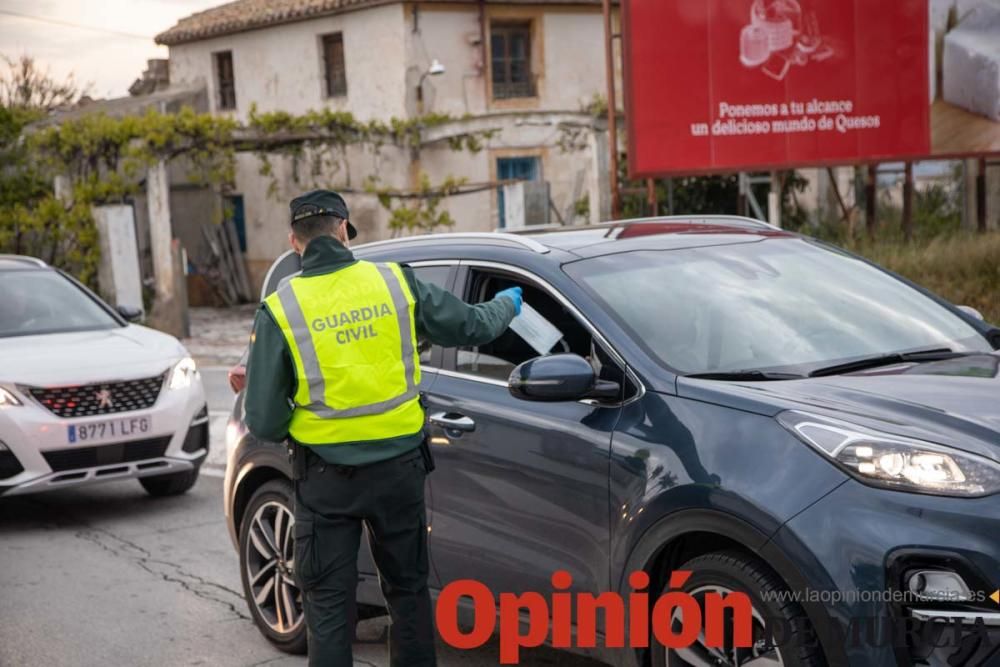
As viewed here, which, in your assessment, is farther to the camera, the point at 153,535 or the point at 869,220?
the point at 869,220

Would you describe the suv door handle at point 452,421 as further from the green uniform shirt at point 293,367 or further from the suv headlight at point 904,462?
the suv headlight at point 904,462

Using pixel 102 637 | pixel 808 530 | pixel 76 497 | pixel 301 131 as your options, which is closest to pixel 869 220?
pixel 301 131

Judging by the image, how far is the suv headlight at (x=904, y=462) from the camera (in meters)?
3.67

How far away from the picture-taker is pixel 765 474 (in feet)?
12.8

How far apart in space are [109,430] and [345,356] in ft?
16.1

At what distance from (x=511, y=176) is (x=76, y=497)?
20585 mm

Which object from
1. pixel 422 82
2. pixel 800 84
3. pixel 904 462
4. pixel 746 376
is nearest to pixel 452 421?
pixel 746 376

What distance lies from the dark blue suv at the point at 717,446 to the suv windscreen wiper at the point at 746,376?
0.06 ft

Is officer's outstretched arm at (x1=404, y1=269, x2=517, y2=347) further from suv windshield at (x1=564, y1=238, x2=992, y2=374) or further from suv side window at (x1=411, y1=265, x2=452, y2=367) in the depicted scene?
suv side window at (x1=411, y1=265, x2=452, y2=367)

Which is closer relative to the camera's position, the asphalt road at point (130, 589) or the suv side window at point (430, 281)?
the suv side window at point (430, 281)

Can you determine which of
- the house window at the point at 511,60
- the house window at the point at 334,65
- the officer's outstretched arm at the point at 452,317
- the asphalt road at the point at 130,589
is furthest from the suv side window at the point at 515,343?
the house window at the point at 334,65

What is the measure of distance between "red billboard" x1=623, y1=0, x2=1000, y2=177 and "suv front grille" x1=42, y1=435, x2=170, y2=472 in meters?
10.6

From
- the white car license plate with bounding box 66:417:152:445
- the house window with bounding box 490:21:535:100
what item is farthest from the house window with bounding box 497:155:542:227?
the white car license plate with bounding box 66:417:152:445

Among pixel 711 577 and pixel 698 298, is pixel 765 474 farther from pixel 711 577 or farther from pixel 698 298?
pixel 698 298
